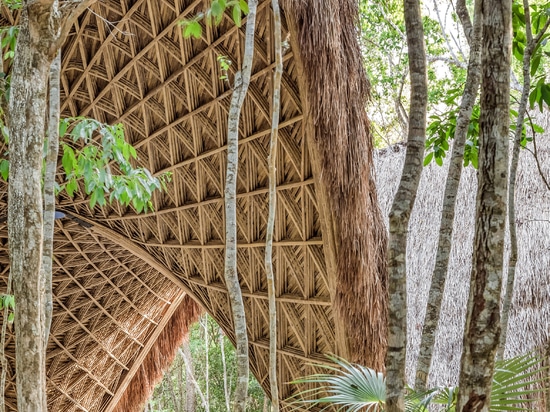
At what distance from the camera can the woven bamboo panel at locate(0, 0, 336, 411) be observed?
15.6 feet

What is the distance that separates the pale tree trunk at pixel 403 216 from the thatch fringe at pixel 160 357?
7.80 metres

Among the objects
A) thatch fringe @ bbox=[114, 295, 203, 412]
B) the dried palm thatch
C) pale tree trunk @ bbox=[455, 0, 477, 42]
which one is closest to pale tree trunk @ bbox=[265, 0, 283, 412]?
pale tree trunk @ bbox=[455, 0, 477, 42]

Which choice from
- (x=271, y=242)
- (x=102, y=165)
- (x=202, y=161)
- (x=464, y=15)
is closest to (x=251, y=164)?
(x=202, y=161)

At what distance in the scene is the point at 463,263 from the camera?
5.30 metres

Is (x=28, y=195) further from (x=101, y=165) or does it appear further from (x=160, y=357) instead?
(x=160, y=357)

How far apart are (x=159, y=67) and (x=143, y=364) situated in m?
5.85

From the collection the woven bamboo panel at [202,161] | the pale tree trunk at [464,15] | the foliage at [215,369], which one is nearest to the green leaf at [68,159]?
the woven bamboo panel at [202,161]

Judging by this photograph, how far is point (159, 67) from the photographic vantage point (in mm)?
5598

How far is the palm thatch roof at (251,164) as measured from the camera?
4.17 meters

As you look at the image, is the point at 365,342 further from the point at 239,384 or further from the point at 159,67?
the point at 159,67

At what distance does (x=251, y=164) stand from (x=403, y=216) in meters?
3.29

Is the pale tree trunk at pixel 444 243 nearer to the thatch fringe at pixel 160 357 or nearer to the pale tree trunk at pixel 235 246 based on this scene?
the pale tree trunk at pixel 235 246

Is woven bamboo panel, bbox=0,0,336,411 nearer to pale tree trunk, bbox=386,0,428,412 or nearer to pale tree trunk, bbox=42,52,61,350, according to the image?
pale tree trunk, bbox=42,52,61,350

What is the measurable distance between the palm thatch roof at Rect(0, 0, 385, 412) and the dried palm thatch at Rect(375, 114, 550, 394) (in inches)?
27.7
